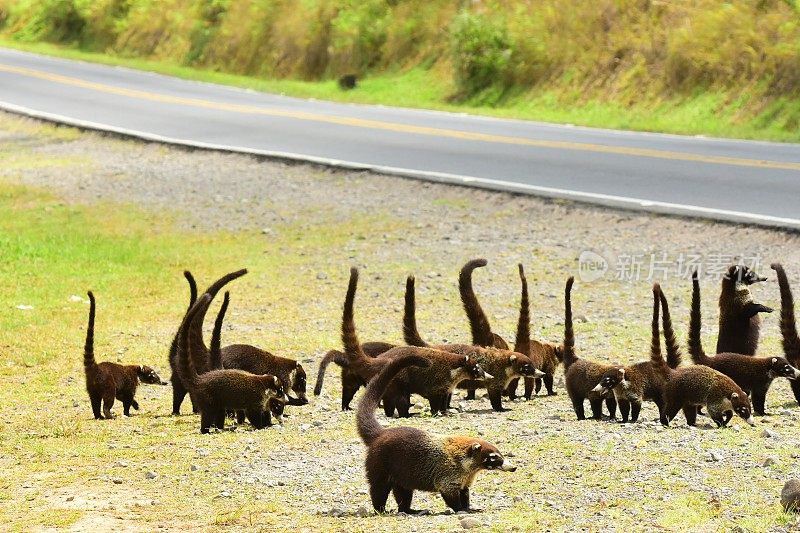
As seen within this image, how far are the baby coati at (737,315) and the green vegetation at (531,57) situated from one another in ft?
51.0

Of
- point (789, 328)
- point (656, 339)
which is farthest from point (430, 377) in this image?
point (789, 328)

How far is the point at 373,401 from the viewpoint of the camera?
26.4 feet

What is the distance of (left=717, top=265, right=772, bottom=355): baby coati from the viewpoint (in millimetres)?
10984

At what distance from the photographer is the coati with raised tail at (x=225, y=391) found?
9.73 meters

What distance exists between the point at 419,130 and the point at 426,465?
22.2 meters

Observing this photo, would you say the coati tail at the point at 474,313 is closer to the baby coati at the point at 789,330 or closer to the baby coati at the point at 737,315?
the baby coati at the point at 737,315

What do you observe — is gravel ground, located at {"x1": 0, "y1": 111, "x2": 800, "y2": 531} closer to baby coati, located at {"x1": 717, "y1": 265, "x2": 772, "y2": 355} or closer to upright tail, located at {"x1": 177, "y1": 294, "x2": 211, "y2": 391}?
baby coati, located at {"x1": 717, "y1": 265, "x2": 772, "y2": 355}

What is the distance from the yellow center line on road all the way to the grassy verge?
3.09m

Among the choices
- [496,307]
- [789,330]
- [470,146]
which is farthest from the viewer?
[470,146]

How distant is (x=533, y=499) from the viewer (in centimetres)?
754

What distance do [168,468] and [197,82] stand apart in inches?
1474

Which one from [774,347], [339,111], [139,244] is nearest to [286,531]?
[774,347]

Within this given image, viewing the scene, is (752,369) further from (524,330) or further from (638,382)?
(524,330)

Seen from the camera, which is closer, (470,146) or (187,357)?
(187,357)
